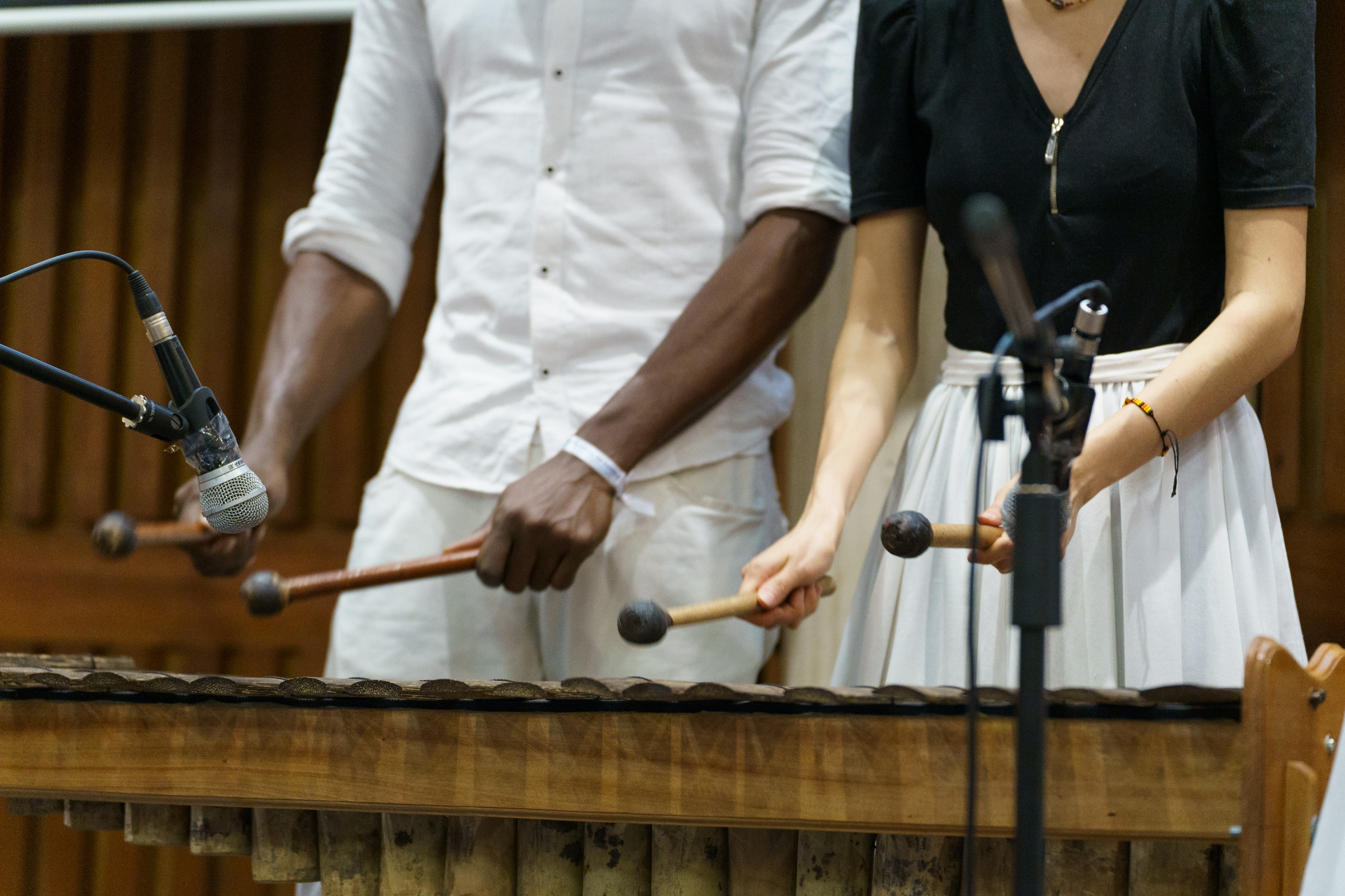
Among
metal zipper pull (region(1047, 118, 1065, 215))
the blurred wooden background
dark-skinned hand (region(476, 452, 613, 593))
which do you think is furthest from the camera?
the blurred wooden background

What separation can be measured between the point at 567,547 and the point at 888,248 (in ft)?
1.75

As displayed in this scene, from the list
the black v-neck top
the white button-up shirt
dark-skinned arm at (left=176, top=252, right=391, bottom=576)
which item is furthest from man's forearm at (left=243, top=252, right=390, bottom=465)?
the black v-neck top

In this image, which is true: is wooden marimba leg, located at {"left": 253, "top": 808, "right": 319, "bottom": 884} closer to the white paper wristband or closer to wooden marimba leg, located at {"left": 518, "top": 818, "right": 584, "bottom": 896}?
wooden marimba leg, located at {"left": 518, "top": 818, "right": 584, "bottom": 896}

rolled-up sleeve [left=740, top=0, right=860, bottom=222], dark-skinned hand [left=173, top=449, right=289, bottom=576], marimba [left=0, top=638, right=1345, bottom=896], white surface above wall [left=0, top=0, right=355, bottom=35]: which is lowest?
marimba [left=0, top=638, right=1345, bottom=896]

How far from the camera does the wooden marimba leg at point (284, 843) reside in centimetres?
132

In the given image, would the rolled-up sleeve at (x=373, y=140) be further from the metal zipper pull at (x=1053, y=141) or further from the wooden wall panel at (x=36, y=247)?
the wooden wall panel at (x=36, y=247)

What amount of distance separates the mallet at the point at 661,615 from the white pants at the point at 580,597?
356mm

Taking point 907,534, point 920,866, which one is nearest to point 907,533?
point 907,534

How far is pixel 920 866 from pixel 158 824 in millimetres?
745

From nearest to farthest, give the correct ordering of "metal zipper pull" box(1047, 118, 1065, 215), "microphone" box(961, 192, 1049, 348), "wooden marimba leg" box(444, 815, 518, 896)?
"microphone" box(961, 192, 1049, 348) → "wooden marimba leg" box(444, 815, 518, 896) → "metal zipper pull" box(1047, 118, 1065, 215)

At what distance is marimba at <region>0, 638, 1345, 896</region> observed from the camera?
1131 mm

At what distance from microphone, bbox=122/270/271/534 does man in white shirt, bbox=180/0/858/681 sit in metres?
0.58

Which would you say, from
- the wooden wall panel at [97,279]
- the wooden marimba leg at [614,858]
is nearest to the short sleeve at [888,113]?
the wooden marimba leg at [614,858]

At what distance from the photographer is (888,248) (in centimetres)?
168
